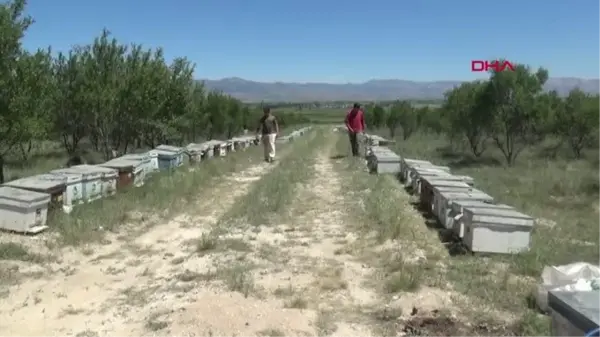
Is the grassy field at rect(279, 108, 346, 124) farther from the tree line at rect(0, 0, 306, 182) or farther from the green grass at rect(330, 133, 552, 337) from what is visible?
the green grass at rect(330, 133, 552, 337)

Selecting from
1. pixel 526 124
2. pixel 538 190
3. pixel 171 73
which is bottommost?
pixel 538 190

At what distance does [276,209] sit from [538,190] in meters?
8.84

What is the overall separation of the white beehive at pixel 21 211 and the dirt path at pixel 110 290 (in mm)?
1059

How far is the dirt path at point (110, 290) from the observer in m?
5.59

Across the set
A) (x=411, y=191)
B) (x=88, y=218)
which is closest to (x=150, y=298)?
(x=88, y=218)

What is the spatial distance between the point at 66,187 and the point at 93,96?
8.28 meters

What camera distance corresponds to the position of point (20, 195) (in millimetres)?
8844

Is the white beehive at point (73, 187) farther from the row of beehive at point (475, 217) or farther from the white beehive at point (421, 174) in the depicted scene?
the white beehive at point (421, 174)

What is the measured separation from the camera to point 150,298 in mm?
6281

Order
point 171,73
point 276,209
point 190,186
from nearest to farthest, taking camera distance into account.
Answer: point 276,209 < point 190,186 < point 171,73

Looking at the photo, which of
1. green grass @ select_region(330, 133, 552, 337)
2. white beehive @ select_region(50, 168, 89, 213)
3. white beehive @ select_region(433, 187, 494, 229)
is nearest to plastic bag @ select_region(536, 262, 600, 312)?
green grass @ select_region(330, 133, 552, 337)

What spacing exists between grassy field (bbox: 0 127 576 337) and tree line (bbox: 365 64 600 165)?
1351cm

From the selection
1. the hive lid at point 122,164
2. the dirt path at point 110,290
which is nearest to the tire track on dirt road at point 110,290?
the dirt path at point 110,290

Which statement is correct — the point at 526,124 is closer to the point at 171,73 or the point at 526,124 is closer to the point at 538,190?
the point at 538,190
